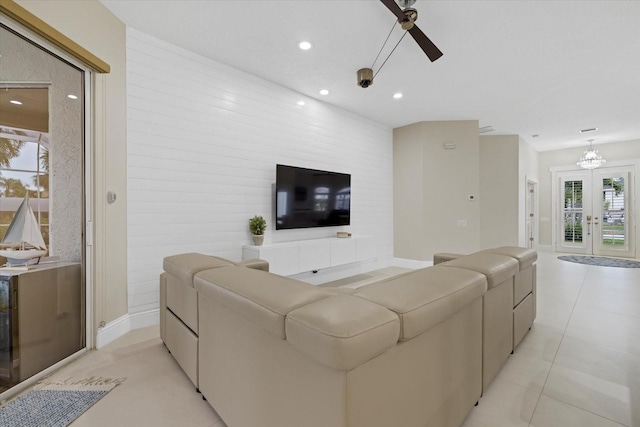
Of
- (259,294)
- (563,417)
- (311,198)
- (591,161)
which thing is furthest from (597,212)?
(259,294)

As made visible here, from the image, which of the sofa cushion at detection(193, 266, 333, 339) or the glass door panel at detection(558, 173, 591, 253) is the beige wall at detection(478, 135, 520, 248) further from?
the sofa cushion at detection(193, 266, 333, 339)

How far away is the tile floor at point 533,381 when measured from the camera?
1.59 meters

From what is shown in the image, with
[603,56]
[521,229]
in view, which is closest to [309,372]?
[603,56]

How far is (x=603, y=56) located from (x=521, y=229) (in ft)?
14.5

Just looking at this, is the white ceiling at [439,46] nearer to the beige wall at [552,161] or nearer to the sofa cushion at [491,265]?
the sofa cushion at [491,265]

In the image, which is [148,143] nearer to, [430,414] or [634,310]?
[430,414]

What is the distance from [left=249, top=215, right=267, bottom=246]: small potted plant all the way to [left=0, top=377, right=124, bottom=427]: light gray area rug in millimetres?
1968

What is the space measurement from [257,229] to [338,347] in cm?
302

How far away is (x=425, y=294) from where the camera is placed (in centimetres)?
118

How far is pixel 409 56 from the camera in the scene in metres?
A: 3.33

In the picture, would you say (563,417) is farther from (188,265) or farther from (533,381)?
(188,265)

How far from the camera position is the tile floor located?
62.5 inches

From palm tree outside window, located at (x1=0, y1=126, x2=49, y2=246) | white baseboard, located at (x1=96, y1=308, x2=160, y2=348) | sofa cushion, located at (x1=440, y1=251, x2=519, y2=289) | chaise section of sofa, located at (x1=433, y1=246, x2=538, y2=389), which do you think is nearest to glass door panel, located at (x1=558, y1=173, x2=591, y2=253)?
chaise section of sofa, located at (x1=433, y1=246, x2=538, y2=389)

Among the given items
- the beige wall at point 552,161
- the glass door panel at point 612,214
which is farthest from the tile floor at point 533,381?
the beige wall at point 552,161
